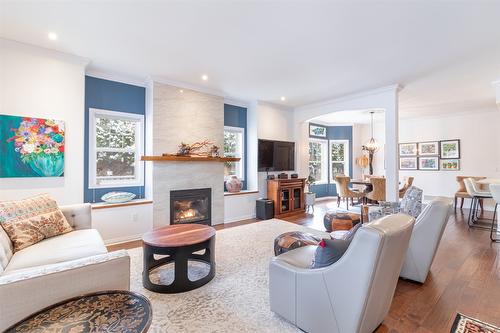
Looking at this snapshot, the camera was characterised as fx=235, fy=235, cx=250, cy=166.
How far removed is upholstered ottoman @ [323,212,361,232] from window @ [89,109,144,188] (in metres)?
3.53

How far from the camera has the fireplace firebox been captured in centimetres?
449

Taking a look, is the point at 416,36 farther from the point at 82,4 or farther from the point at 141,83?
the point at 141,83

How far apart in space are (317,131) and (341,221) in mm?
5085

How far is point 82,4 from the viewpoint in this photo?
2.32m

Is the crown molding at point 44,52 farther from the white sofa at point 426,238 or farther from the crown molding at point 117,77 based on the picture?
the white sofa at point 426,238

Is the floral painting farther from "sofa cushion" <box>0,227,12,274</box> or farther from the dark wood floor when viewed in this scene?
the dark wood floor

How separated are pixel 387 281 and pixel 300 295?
1.94 ft

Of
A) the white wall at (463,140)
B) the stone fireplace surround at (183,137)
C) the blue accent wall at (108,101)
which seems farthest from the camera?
the white wall at (463,140)

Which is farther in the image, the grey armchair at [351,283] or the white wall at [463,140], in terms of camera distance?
the white wall at [463,140]

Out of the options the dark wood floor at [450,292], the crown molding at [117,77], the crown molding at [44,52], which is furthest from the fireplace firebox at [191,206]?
the crown molding at [44,52]

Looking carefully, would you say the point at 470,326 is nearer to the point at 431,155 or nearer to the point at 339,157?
the point at 431,155

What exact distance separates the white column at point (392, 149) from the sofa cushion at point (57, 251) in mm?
4784

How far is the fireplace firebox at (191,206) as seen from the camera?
449cm

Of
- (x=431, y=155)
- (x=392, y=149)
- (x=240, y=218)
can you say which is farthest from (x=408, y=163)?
(x=240, y=218)
